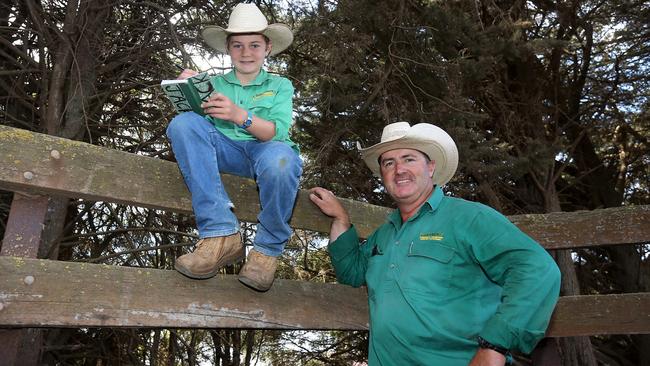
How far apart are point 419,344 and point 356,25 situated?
465 cm

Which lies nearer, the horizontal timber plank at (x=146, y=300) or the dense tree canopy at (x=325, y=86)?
the horizontal timber plank at (x=146, y=300)

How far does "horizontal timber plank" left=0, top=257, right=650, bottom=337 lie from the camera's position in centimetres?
229

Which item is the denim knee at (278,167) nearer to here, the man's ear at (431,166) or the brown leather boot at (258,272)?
the brown leather boot at (258,272)

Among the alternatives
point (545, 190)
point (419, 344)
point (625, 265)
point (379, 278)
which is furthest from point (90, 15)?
point (625, 265)

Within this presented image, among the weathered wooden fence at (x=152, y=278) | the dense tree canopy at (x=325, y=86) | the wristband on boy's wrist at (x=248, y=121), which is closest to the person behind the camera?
the weathered wooden fence at (x=152, y=278)

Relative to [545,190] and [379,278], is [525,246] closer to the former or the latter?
[379,278]

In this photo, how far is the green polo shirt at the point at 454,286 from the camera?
7.50 ft

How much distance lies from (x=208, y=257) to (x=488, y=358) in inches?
49.4

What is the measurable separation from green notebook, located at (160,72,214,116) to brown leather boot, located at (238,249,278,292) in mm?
734

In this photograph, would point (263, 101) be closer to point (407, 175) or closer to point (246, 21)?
point (246, 21)

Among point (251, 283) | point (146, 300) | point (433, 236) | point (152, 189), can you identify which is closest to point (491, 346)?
point (433, 236)

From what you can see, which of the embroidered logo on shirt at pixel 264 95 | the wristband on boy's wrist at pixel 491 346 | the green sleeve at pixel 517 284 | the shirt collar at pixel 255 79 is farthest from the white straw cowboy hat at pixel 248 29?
the wristband on boy's wrist at pixel 491 346

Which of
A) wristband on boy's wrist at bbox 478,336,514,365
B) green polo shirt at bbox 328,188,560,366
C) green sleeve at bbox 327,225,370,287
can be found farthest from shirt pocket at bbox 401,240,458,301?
green sleeve at bbox 327,225,370,287

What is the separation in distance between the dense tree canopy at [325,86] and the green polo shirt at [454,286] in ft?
9.42
